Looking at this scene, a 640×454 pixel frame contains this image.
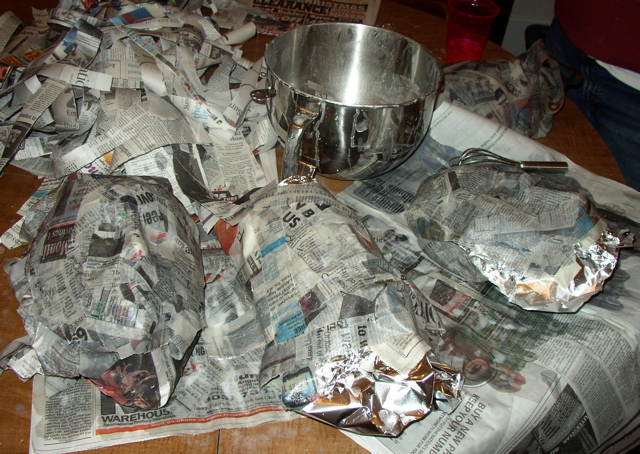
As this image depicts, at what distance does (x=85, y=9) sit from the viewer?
708 mm

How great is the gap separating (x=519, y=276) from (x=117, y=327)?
1.23 feet

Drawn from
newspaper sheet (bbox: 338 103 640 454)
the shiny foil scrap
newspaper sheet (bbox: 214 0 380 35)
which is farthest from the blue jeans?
the shiny foil scrap

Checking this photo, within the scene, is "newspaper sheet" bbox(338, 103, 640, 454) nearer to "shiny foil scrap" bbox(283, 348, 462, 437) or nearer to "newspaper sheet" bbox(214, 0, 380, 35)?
"shiny foil scrap" bbox(283, 348, 462, 437)

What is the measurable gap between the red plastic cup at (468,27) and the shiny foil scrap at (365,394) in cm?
63

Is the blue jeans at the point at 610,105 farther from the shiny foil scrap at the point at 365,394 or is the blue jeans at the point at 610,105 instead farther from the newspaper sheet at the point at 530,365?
the shiny foil scrap at the point at 365,394

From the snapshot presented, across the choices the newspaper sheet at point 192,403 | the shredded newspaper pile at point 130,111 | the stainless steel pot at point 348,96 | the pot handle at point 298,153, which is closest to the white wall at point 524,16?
the stainless steel pot at point 348,96

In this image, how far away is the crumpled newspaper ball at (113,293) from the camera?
0.36m

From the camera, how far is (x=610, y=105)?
0.80 m

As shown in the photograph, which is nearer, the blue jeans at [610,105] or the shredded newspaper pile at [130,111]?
the shredded newspaper pile at [130,111]

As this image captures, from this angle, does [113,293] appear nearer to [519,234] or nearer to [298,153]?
[298,153]

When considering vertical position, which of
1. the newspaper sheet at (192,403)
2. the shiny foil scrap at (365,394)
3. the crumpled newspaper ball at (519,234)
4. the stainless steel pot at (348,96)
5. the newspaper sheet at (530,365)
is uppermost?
the stainless steel pot at (348,96)

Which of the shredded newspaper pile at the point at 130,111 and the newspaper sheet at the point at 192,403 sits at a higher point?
the shredded newspaper pile at the point at 130,111

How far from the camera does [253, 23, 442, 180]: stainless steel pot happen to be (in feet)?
1.57

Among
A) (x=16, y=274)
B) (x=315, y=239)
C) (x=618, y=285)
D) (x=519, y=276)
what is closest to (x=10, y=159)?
(x=16, y=274)
